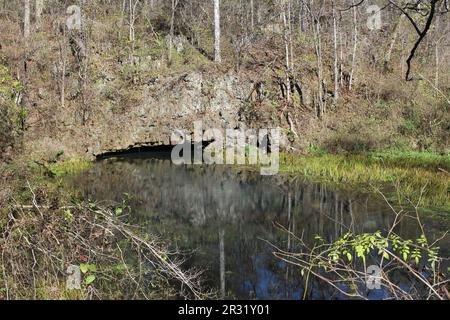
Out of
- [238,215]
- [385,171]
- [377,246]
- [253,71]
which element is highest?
[253,71]

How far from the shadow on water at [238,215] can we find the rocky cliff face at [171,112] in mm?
2954

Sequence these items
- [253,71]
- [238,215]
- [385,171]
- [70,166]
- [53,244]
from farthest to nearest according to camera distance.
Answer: [253,71] < [70,166] < [385,171] < [238,215] < [53,244]

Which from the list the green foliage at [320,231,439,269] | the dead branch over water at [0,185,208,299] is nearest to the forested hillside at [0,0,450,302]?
the dead branch over water at [0,185,208,299]

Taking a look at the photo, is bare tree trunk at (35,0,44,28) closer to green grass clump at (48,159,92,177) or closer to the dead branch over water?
green grass clump at (48,159,92,177)

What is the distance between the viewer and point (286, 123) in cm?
2284

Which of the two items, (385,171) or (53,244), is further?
(385,171)

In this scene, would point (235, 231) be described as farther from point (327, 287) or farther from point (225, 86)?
point (225, 86)

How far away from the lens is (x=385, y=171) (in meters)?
15.6

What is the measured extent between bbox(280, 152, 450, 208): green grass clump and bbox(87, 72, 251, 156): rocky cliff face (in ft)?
15.7

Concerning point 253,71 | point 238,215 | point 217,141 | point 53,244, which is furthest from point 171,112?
point 53,244

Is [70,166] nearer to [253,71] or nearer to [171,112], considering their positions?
[171,112]

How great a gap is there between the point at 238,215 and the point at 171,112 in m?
11.4

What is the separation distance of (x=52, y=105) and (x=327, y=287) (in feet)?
57.3
